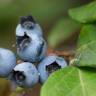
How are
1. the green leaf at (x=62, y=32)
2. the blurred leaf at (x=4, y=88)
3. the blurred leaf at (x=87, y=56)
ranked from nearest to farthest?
the blurred leaf at (x=87, y=56), the blurred leaf at (x=4, y=88), the green leaf at (x=62, y=32)

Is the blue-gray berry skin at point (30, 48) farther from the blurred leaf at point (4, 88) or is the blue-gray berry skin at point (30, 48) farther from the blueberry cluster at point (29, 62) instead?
the blurred leaf at point (4, 88)

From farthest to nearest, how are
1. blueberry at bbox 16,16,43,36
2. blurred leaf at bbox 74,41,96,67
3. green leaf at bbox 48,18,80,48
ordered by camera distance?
green leaf at bbox 48,18,80,48, blueberry at bbox 16,16,43,36, blurred leaf at bbox 74,41,96,67

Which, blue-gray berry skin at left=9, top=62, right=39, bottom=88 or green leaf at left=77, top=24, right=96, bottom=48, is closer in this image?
blue-gray berry skin at left=9, top=62, right=39, bottom=88

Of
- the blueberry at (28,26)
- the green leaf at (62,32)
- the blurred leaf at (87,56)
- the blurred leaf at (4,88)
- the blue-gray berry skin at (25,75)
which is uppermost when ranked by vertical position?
the blueberry at (28,26)

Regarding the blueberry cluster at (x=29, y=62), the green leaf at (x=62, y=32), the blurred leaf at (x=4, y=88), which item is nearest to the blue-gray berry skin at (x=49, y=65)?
the blueberry cluster at (x=29, y=62)

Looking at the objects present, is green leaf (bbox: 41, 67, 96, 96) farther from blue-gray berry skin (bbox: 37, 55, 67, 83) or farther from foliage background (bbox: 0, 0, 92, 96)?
foliage background (bbox: 0, 0, 92, 96)

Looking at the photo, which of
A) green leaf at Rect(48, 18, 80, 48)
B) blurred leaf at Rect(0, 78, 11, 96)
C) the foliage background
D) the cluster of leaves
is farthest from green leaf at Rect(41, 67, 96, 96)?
the foliage background
